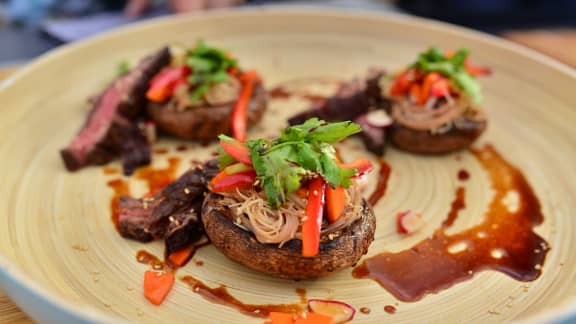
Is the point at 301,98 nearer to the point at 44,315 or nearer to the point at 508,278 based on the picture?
the point at 508,278

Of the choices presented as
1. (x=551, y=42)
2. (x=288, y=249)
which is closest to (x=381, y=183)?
(x=288, y=249)

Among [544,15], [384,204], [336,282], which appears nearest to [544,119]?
[384,204]

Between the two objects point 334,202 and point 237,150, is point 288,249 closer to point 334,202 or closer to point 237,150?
point 334,202

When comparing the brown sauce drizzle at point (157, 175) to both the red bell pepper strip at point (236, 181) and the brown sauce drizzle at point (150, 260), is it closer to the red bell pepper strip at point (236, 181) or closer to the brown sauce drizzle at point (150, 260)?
the brown sauce drizzle at point (150, 260)

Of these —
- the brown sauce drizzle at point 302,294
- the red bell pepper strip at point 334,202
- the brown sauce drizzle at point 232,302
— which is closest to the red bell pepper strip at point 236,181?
the red bell pepper strip at point 334,202

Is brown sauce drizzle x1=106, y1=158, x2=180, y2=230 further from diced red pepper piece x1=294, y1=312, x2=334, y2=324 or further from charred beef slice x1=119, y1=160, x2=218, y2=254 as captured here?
diced red pepper piece x1=294, y1=312, x2=334, y2=324
